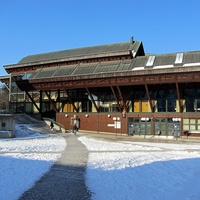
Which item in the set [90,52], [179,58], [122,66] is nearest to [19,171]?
[122,66]

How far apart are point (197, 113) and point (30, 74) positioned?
94.4ft

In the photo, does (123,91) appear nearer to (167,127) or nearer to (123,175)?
(167,127)

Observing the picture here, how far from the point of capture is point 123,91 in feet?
135

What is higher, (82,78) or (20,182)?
(82,78)

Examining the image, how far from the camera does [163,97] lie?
38906mm

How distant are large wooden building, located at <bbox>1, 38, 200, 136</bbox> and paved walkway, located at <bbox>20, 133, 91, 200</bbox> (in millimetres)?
18907

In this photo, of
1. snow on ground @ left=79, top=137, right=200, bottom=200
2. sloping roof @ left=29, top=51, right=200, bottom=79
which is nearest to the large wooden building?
sloping roof @ left=29, top=51, right=200, bottom=79

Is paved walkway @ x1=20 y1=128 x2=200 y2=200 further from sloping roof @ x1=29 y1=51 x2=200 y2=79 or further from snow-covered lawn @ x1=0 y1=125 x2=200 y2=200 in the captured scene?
sloping roof @ x1=29 y1=51 x2=200 y2=79

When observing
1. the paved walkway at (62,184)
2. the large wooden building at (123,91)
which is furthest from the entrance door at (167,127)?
the paved walkway at (62,184)

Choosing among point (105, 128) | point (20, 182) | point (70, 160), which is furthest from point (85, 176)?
point (105, 128)

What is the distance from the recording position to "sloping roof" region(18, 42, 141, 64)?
45.1 m

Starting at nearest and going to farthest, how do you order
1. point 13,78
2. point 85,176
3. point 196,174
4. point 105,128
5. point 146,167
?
1. point 85,176
2. point 196,174
3. point 146,167
4. point 105,128
5. point 13,78

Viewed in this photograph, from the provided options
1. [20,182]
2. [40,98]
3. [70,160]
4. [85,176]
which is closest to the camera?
[20,182]

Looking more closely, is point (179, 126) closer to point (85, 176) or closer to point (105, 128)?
point (105, 128)
